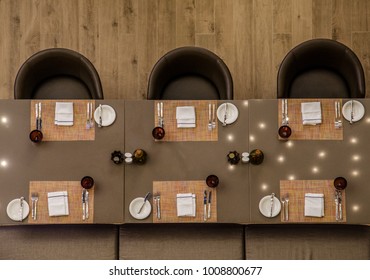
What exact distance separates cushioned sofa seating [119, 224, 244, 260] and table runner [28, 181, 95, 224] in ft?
1.00

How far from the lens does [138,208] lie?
2723mm

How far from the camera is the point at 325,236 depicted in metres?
2.80

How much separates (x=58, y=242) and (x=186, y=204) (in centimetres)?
87

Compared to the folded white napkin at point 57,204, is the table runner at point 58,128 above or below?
above

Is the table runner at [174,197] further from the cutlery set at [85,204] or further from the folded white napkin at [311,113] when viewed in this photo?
the folded white napkin at [311,113]

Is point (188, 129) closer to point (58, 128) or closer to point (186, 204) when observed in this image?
point (186, 204)

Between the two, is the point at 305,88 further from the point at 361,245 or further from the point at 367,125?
the point at 361,245

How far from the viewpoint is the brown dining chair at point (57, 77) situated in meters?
3.06

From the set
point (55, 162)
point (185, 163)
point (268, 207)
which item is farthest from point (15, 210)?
point (268, 207)

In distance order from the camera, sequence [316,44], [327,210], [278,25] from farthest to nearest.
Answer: [278,25]
[316,44]
[327,210]

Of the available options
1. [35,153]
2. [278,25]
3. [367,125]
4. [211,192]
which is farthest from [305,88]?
[35,153]

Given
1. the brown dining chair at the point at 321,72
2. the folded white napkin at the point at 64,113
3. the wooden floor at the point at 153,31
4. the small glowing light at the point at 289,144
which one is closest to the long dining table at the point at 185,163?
the small glowing light at the point at 289,144

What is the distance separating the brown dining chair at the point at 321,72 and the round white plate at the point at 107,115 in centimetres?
115

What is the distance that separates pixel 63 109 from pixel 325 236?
1.85m
